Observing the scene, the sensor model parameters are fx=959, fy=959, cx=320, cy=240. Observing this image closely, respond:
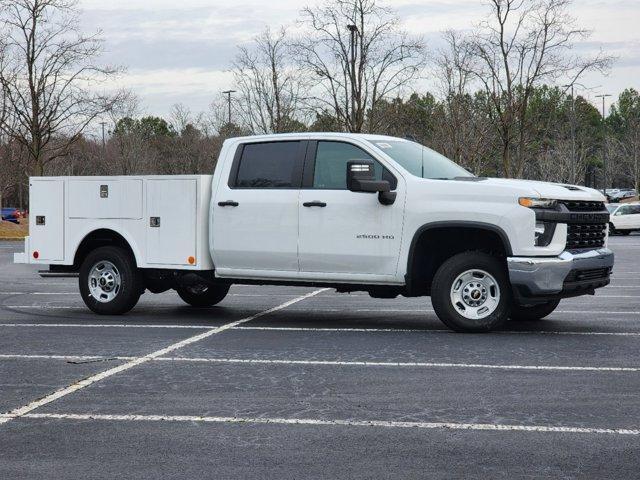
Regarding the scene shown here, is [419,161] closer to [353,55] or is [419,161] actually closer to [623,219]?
[353,55]

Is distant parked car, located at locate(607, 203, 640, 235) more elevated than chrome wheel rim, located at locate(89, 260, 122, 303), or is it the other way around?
distant parked car, located at locate(607, 203, 640, 235)

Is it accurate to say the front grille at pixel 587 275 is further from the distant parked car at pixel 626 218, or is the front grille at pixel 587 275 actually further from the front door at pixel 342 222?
the distant parked car at pixel 626 218

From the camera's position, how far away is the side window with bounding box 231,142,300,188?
1069 centimetres

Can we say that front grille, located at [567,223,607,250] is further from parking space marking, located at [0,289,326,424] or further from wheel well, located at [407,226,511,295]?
parking space marking, located at [0,289,326,424]

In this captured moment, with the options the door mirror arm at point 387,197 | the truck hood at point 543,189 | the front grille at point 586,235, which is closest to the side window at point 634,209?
the front grille at point 586,235

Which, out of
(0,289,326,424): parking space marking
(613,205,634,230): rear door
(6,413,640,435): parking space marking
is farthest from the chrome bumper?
(613,205,634,230): rear door

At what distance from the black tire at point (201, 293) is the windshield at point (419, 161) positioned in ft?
11.2

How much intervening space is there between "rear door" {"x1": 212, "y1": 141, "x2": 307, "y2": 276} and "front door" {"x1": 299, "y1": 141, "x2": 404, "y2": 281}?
0.16m

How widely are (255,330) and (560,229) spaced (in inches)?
132

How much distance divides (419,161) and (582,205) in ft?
5.91

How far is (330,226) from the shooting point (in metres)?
10.3

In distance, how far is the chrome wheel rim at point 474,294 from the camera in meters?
9.83

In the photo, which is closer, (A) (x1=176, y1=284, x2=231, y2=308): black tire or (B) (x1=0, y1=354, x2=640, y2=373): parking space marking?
(B) (x1=0, y1=354, x2=640, y2=373): parking space marking

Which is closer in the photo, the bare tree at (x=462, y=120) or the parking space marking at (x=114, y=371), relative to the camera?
the parking space marking at (x=114, y=371)
